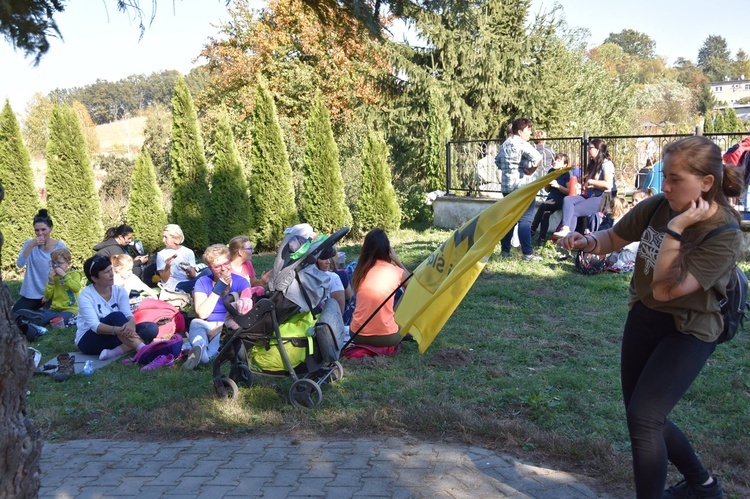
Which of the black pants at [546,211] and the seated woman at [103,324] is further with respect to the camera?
the black pants at [546,211]

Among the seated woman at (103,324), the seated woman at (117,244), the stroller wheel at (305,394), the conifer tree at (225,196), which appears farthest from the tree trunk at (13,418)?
the conifer tree at (225,196)

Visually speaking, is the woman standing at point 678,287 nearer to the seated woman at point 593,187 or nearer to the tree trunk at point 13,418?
the tree trunk at point 13,418

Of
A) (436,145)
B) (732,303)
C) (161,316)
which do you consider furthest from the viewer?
(436,145)

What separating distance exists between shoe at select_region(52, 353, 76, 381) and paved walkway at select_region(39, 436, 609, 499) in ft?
5.50

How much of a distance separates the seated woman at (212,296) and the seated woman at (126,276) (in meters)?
1.99

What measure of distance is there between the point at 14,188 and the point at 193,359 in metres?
9.06

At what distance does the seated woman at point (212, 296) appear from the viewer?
6.48 meters

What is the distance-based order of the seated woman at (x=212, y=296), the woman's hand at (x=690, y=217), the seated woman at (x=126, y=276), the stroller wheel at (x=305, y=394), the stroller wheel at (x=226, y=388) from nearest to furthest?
the woman's hand at (x=690, y=217)
the stroller wheel at (x=305, y=394)
the stroller wheel at (x=226, y=388)
the seated woman at (x=212, y=296)
the seated woman at (x=126, y=276)

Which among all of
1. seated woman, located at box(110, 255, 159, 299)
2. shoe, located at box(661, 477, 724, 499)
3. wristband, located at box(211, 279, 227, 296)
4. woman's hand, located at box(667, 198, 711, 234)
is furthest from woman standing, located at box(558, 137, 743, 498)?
seated woman, located at box(110, 255, 159, 299)

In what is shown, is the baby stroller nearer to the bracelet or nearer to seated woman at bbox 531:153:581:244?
the bracelet

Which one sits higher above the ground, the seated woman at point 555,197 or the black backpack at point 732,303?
the black backpack at point 732,303

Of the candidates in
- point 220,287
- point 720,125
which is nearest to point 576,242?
point 220,287

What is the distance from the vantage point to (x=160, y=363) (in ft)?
21.1

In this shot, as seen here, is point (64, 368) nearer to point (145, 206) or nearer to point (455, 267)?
point (455, 267)
